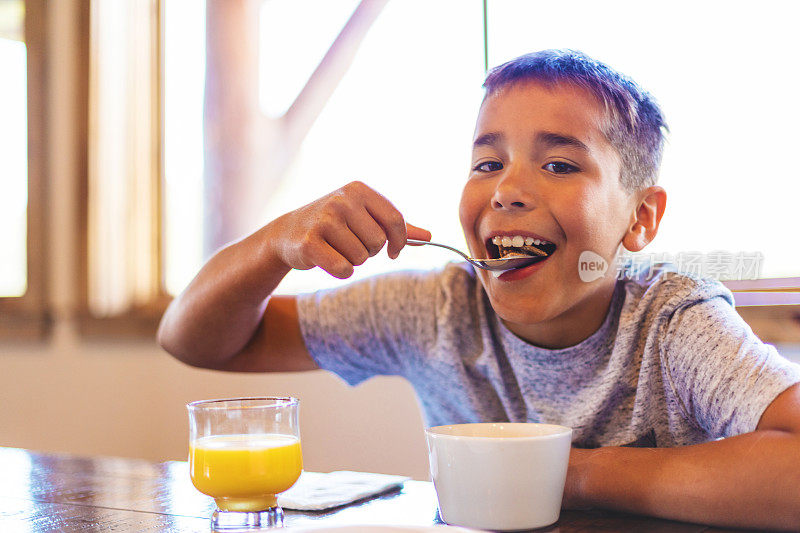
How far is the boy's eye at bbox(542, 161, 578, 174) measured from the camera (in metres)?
1.04

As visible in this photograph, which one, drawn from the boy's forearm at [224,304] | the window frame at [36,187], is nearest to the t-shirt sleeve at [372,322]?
the boy's forearm at [224,304]

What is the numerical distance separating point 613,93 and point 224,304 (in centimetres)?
64

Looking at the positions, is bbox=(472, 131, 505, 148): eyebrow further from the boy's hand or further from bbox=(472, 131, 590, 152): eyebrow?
the boy's hand

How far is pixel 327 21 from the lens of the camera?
2.19 m

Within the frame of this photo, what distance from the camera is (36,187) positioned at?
2.54 m

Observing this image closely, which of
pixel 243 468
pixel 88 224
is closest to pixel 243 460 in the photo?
pixel 243 468

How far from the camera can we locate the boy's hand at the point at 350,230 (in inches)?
35.6

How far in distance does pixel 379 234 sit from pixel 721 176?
38.8 inches

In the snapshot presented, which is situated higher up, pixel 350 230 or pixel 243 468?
pixel 350 230

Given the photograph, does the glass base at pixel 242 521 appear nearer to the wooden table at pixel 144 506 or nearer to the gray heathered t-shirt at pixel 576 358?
the wooden table at pixel 144 506

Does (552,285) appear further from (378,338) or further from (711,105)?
(711,105)

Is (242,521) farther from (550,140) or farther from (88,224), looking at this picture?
(88,224)

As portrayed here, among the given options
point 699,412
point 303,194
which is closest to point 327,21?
point 303,194

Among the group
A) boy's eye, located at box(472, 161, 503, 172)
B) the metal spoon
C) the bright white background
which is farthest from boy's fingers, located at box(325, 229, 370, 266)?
the bright white background
